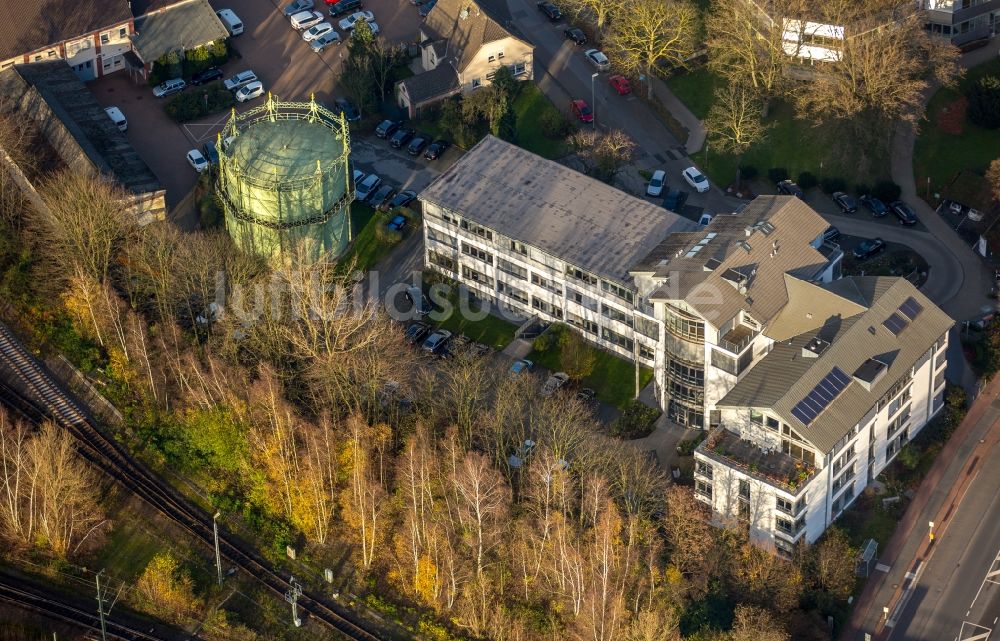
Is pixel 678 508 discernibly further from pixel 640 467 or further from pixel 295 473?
pixel 295 473

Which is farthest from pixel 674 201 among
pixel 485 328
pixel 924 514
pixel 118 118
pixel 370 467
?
pixel 118 118

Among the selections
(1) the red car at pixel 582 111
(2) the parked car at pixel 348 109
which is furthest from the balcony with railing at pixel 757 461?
(2) the parked car at pixel 348 109

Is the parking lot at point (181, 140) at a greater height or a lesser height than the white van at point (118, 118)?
lesser

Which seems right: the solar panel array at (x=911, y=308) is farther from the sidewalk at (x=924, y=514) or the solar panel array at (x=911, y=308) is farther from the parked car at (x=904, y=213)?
the parked car at (x=904, y=213)

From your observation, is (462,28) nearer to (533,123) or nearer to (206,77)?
(533,123)

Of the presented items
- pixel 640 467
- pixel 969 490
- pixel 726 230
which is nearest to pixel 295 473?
pixel 640 467

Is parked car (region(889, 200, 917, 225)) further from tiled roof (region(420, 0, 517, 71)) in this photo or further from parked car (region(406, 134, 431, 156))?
parked car (region(406, 134, 431, 156))
